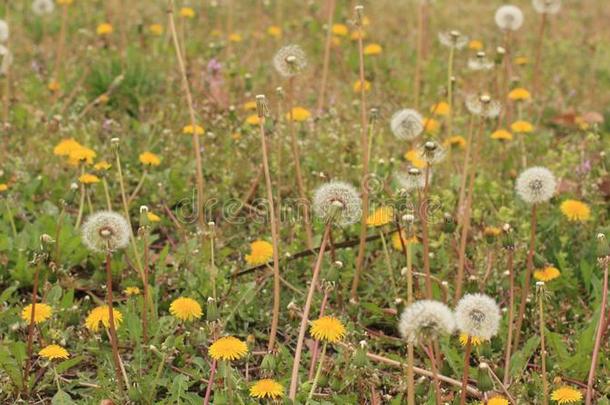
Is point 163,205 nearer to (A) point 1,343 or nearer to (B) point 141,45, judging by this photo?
(A) point 1,343

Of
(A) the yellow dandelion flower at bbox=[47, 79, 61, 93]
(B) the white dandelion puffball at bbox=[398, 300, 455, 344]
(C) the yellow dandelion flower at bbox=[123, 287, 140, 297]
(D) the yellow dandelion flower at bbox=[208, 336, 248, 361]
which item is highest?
(B) the white dandelion puffball at bbox=[398, 300, 455, 344]

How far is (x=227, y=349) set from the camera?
83.0 inches

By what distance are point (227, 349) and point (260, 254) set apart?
696mm

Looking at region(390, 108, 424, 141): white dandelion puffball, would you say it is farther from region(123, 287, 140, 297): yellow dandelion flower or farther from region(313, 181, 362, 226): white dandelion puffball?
region(123, 287, 140, 297): yellow dandelion flower

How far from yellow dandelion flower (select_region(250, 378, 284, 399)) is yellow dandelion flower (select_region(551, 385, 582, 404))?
687 millimetres

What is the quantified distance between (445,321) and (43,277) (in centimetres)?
145

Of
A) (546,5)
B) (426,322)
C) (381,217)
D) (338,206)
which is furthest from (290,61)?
(546,5)

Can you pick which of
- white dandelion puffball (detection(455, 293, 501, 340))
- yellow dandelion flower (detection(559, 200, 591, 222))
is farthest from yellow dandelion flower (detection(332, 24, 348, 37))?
white dandelion puffball (detection(455, 293, 501, 340))

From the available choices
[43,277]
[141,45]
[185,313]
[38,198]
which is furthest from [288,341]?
[141,45]

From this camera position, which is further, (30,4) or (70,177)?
(30,4)

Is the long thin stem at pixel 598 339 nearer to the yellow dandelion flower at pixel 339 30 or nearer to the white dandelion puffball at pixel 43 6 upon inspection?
the yellow dandelion flower at pixel 339 30

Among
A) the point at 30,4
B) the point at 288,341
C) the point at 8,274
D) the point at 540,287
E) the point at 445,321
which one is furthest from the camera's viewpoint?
the point at 30,4

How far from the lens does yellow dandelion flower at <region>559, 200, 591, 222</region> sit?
2.95m

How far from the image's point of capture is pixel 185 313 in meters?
2.39
